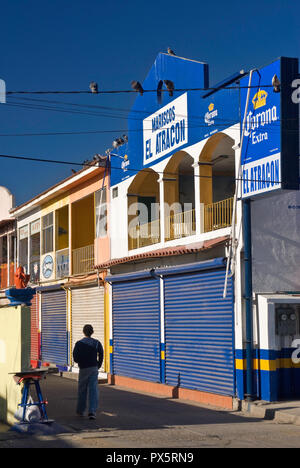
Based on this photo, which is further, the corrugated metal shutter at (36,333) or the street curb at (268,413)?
the corrugated metal shutter at (36,333)

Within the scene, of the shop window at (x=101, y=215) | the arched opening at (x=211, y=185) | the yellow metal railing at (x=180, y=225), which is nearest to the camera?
the arched opening at (x=211, y=185)

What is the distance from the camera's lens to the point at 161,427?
41.0 ft

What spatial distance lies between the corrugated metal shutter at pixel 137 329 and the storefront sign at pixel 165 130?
144 inches

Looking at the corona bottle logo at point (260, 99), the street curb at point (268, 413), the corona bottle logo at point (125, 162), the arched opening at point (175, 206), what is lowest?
the street curb at point (268, 413)

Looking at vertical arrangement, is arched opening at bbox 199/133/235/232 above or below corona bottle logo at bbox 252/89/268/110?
below

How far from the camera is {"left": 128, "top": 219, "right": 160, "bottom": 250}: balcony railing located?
2106cm

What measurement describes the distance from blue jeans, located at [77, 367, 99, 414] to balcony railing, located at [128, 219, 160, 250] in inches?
308

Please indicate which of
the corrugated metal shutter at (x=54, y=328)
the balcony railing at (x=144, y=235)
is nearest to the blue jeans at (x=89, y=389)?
the balcony railing at (x=144, y=235)

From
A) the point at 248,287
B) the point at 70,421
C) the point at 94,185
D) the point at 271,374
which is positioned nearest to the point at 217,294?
the point at 248,287

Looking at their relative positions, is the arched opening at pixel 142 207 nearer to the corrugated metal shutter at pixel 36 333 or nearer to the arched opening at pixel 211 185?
the arched opening at pixel 211 185

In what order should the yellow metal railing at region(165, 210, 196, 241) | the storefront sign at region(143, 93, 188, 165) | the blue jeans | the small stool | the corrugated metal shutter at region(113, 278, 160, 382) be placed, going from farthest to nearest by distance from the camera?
the corrugated metal shutter at region(113, 278, 160, 382) → the yellow metal railing at region(165, 210, 196, 241) → the storefront sign at region(143, 93, 188, 165) → the blue jeans → the small stool

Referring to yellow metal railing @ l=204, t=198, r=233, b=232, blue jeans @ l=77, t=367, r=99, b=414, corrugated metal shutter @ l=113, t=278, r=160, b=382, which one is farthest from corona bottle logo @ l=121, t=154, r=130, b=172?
blue jeans @ l=77, t=367, r=99, b=414

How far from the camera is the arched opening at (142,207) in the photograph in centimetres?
2178

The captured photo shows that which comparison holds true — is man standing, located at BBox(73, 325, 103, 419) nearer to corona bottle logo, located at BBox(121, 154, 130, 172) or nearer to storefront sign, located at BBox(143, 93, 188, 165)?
storefront sign, located at BBox(143, 93, 188, 165)
